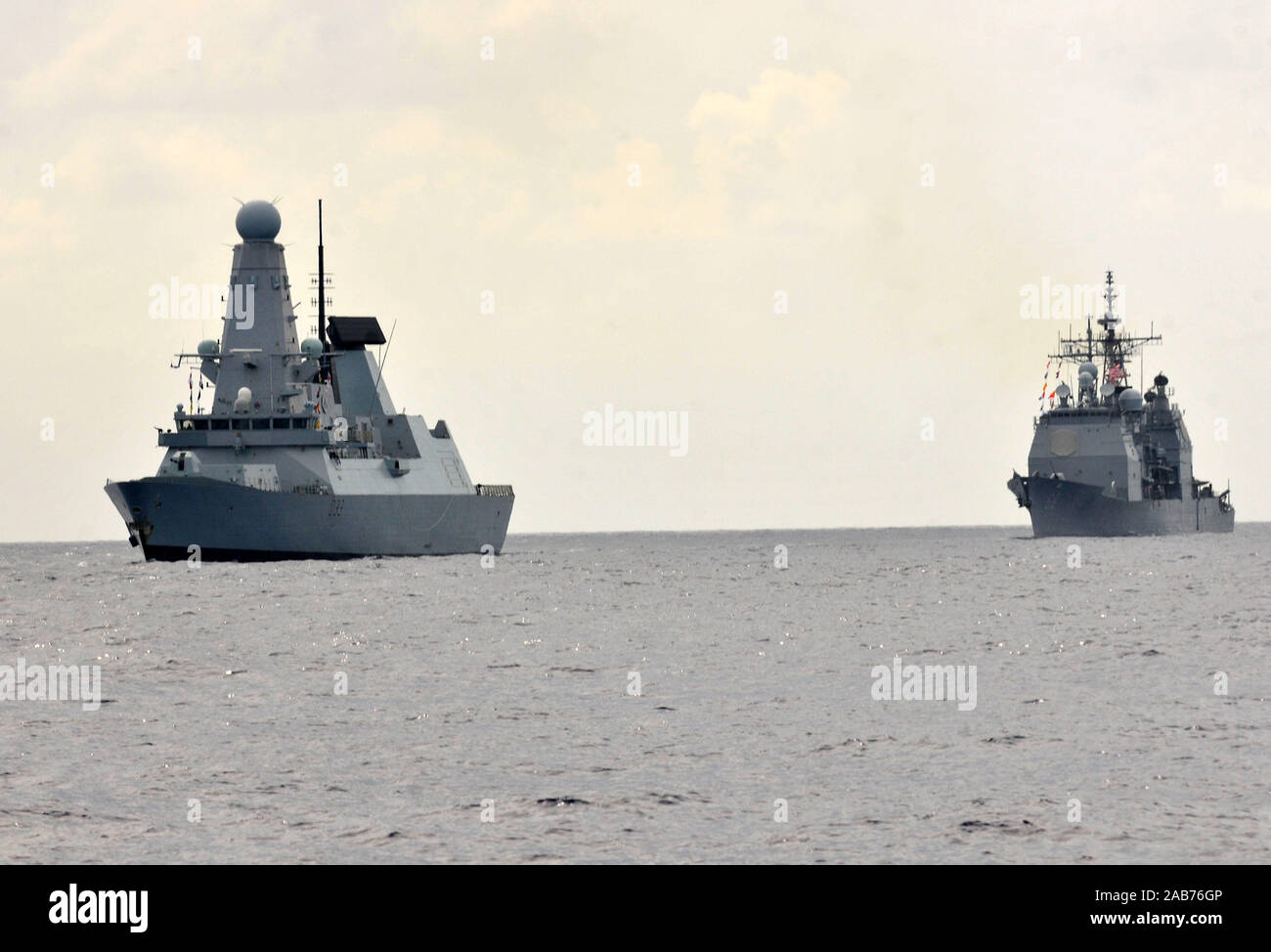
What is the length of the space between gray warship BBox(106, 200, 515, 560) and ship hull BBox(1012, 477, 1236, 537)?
1833 inches

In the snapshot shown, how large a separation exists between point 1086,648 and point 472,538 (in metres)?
56.8

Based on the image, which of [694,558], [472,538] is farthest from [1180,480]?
[472,538]

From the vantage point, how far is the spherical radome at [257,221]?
3051 inches

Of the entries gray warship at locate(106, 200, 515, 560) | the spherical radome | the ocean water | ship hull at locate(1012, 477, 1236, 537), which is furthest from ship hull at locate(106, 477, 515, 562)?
ship hull at locate(1012, 477, 1236, 537)

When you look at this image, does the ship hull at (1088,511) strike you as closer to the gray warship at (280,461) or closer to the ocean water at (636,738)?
the gray warship at (280,461)

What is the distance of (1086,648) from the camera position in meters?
34.5

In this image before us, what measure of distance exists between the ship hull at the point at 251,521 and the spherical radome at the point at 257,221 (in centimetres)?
1327

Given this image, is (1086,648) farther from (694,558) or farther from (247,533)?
(694,558)

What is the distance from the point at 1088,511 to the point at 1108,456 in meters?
3.93

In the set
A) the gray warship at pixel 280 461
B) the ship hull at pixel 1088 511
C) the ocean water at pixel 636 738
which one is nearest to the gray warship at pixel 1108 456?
the ship hull at pixel 1088 511

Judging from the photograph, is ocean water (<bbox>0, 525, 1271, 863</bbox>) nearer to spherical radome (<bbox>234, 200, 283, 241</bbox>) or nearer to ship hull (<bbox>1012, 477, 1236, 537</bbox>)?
spherical radome (<bbox>234, 200, 283, 241</bbox>)

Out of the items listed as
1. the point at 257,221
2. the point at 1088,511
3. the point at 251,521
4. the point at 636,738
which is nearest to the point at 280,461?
the point at 251,521

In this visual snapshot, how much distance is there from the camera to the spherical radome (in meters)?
77.5

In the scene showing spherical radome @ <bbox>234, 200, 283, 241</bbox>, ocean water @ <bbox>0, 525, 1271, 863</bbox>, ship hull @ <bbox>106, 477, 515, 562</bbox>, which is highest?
spherical radome @ <bbox>234, 200, 283, 241</bbox>
